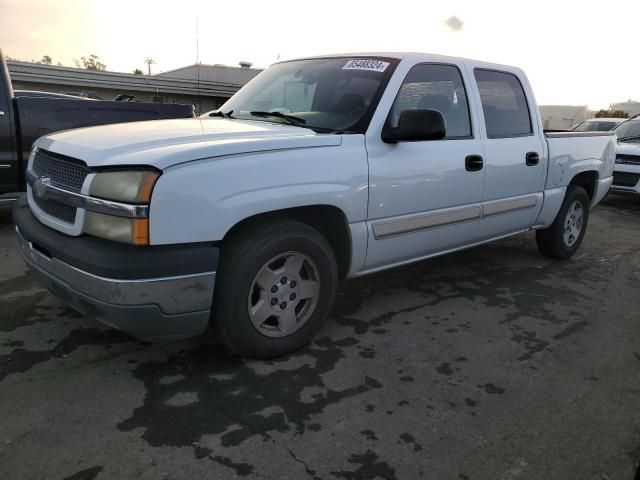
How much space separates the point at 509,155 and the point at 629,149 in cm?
700

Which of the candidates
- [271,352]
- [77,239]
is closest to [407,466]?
[271,352]

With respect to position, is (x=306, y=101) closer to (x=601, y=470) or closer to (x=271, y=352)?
(x=271, y=352)

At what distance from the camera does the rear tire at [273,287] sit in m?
2.81

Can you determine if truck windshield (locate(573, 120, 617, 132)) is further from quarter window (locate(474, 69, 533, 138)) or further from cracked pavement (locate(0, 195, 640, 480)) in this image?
cracked pavement (locate(0, 195, 640, 480))

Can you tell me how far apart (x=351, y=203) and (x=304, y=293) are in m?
0.63

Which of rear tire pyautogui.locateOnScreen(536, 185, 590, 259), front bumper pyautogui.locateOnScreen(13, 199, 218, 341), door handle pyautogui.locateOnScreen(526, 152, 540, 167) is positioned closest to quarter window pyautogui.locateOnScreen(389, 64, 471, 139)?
door handle pyautogui.locateOnScreen(526, 152, 540, 167)

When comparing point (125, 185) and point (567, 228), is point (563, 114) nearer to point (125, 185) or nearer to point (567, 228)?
point (567, 228)

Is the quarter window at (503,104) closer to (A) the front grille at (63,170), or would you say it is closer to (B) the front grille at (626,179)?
(A) the front grille at (63,170)

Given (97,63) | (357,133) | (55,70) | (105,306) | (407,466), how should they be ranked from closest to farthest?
(407,466) < (105,306) < (357,133) < (55,70) < (97,63)

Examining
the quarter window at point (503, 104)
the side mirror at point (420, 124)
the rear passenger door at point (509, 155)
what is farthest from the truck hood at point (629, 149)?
the side mirror at point (420, 124)

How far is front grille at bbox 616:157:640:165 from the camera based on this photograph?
31.7ft

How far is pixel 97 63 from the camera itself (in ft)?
283

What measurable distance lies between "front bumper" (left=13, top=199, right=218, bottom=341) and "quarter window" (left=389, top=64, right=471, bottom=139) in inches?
65.9

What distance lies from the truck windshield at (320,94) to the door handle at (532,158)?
1.72 m
